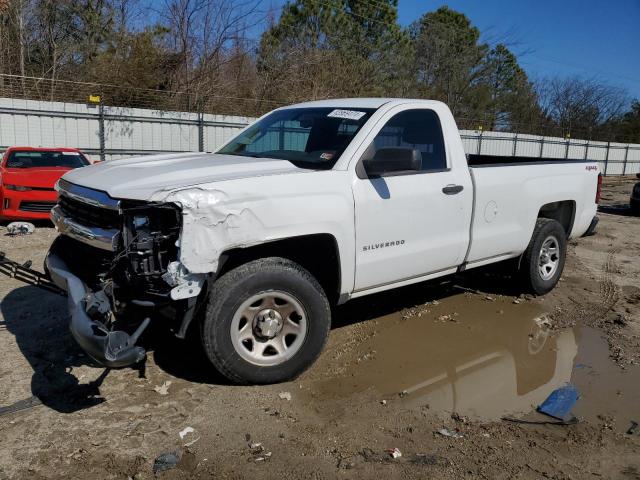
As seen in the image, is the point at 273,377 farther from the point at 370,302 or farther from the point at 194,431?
the point at 370,302

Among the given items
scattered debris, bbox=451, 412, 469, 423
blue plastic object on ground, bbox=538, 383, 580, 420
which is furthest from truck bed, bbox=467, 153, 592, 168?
scattered debris, bbox=451, 412, 469, 423

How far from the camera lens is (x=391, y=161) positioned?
4.01 m

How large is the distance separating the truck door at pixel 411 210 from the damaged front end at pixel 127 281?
136 cm

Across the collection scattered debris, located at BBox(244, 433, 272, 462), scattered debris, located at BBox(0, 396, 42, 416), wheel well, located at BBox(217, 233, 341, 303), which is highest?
wheel well, located at BBox(217, 233, 341, 303)

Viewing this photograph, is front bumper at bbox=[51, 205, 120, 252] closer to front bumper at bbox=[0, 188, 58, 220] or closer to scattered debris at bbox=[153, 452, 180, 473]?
scattered debris at bbox=[153, 452, 180, 473]

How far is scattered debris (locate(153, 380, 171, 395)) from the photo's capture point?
3.75m

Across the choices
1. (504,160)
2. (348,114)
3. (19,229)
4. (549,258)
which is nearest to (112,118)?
(19,229)

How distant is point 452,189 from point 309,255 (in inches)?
56.2

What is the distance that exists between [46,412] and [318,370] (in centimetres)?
183

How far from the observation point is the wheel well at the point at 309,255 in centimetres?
378

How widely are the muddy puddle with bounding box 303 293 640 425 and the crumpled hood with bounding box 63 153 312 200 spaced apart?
62.3 inches

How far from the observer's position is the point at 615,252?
9.09 meters

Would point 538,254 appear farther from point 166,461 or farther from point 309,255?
point 166,461

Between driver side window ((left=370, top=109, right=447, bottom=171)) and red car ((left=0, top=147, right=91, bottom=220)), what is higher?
driver side window ((left=370, top=109, right=447, bottom=171))
